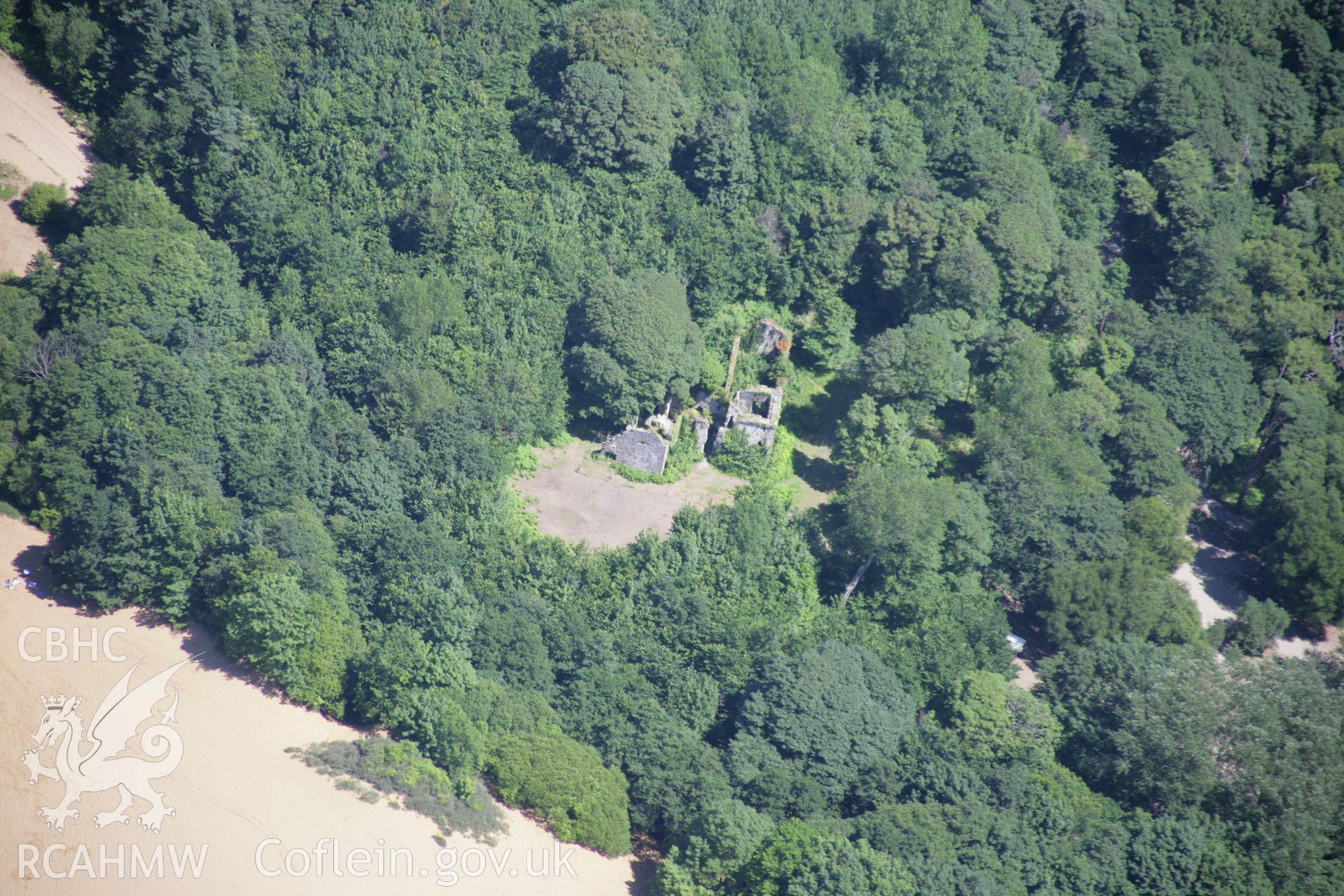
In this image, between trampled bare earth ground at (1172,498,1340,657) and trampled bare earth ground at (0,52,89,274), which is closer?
trampled bare earth ground at (1172,498,1340,657)

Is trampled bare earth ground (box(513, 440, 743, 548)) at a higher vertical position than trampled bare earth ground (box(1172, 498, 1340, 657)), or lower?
lower

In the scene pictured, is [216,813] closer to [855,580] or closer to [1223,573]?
[855,580]

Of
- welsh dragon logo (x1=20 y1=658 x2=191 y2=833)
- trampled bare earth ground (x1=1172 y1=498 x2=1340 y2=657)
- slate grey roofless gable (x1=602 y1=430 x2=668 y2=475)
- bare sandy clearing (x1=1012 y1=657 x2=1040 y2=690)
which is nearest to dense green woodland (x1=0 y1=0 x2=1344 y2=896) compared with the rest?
trampled bare earth ground (x1=1172 y1=498 x2=1340 y2=657)

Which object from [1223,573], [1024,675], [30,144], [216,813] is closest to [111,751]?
[216,813]

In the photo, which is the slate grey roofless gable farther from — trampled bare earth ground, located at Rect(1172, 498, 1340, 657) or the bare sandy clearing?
trampled bare earth ground, located at Rect(1172, 498, 1340, 657)

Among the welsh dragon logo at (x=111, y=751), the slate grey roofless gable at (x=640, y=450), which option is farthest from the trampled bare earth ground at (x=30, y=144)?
the slate grey roofless gable at (x=640, y=450)

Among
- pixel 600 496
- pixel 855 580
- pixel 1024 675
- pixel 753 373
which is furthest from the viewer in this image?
pixel 753 373
